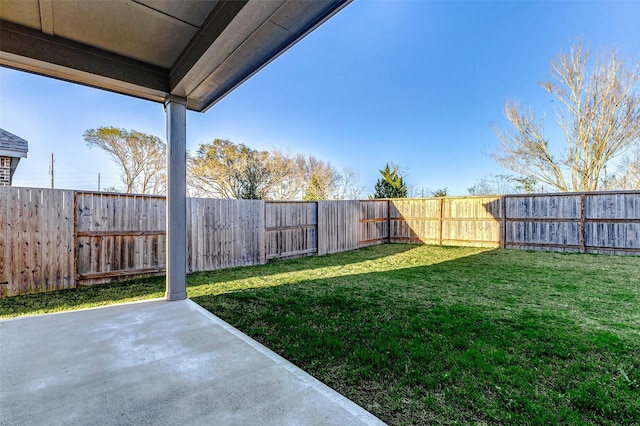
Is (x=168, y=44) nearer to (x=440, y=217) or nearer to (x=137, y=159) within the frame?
(x=440, y=217)

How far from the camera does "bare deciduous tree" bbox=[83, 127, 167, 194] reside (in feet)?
41.9

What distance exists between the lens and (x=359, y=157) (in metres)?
16.0

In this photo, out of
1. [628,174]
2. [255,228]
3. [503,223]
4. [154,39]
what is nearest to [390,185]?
[503,223]

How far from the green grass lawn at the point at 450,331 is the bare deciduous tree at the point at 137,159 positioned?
378 inches

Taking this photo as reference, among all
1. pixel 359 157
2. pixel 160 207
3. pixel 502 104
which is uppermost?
pixel 502 104

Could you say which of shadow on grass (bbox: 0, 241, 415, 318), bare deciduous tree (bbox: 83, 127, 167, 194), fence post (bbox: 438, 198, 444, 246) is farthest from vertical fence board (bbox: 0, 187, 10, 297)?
fence post (bbox: 438, 198, 444, 246)

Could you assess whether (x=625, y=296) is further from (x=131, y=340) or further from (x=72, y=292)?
(x=72, y=292)

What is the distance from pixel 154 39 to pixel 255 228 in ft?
14.7

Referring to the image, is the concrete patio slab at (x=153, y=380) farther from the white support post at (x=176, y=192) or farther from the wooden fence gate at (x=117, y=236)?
the wooden fence gate at (x=117, y=236)

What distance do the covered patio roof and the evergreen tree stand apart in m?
12.6

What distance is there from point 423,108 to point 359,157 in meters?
4.26

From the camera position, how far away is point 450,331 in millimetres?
2666

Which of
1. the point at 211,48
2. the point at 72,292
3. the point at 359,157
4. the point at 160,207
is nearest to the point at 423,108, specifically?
the point at 359,157

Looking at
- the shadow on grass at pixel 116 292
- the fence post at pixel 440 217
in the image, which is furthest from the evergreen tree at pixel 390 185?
the shadow on grass at pixel 116 292
